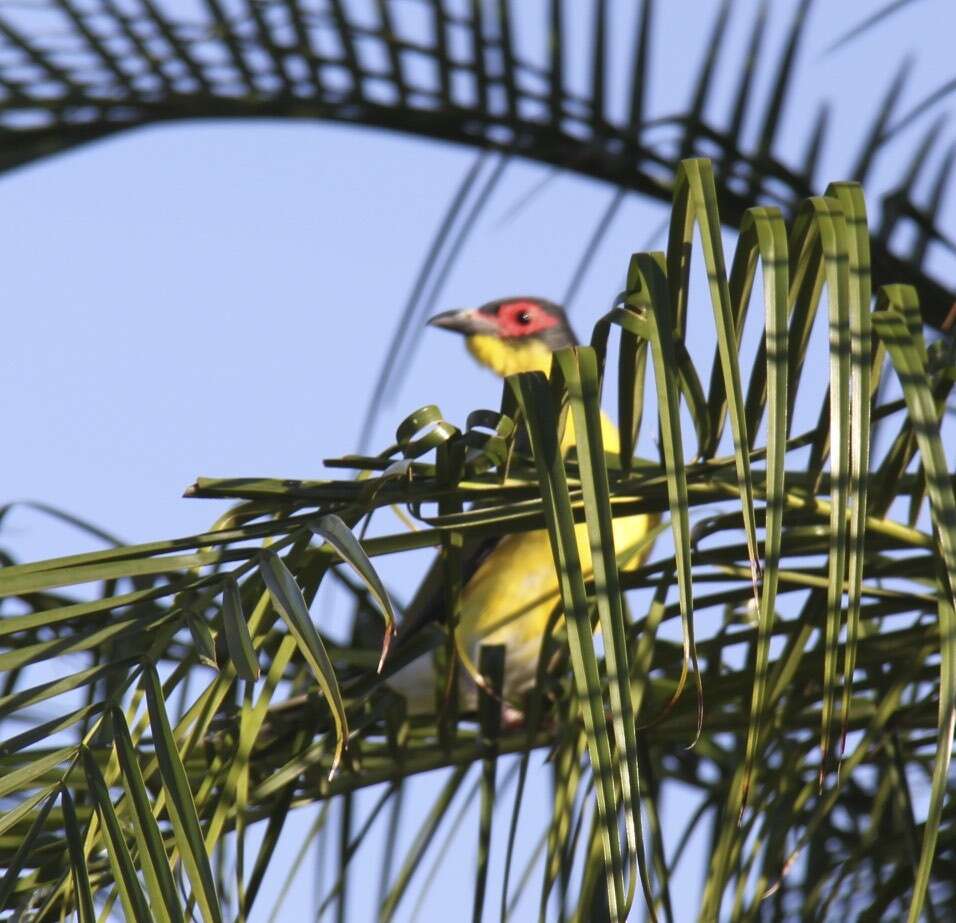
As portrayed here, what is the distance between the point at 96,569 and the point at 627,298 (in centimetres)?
52

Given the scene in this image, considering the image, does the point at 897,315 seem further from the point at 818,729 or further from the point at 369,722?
the point at 369,722

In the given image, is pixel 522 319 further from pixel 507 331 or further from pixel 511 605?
pixel 511 605

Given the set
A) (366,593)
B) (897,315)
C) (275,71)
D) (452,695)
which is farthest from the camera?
(275,71)

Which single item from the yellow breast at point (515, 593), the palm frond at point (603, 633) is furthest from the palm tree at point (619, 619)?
the yellow breast at point (515, 593)

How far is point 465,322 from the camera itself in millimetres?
4168

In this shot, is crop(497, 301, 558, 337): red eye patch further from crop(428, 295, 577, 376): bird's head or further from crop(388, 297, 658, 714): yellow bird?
crop(388, 297, 658, 714): yellow bird

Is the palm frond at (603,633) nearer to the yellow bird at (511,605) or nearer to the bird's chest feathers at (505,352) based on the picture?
the yellow bird at (511,605)

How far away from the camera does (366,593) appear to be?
2561 millimetres

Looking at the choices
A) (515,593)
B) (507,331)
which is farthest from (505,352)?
(515,593)

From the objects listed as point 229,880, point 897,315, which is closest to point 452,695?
point 229,880

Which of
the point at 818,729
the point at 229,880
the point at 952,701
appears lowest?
the point at 229,880

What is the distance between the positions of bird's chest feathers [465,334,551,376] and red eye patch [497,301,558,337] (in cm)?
2

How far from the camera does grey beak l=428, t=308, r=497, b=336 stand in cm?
414

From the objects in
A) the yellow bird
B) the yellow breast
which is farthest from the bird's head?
the yellow breast
